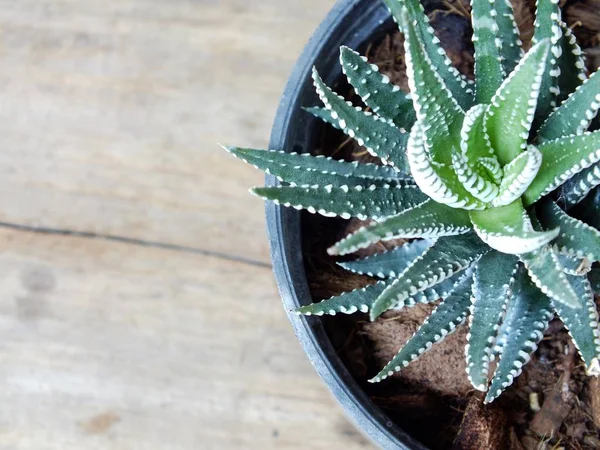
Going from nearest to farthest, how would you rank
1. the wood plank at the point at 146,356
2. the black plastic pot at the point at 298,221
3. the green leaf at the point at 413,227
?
the green leaf at the point at 413,227 < the black plastic pot at the point at 298,221 < the wood plank at the point at 146,356

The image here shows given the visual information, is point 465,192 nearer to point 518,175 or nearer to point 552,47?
point 518,175

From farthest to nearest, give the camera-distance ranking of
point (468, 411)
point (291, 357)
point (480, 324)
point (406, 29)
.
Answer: point (291, 357) < point (468, 411) < point (480, 324) < point (406, 29)

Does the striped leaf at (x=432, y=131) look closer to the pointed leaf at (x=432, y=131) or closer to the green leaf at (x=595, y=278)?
the pointed leaf at (x=432, y=131)

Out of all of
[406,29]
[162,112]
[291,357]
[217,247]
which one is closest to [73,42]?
[162,112]

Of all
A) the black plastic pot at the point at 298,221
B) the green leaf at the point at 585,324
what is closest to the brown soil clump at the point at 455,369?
the black plastic pot at the point at 298,221

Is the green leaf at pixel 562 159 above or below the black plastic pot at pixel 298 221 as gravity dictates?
above

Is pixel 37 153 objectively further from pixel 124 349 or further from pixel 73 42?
pixel 124 349

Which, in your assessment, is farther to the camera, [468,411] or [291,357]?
[291,357]
